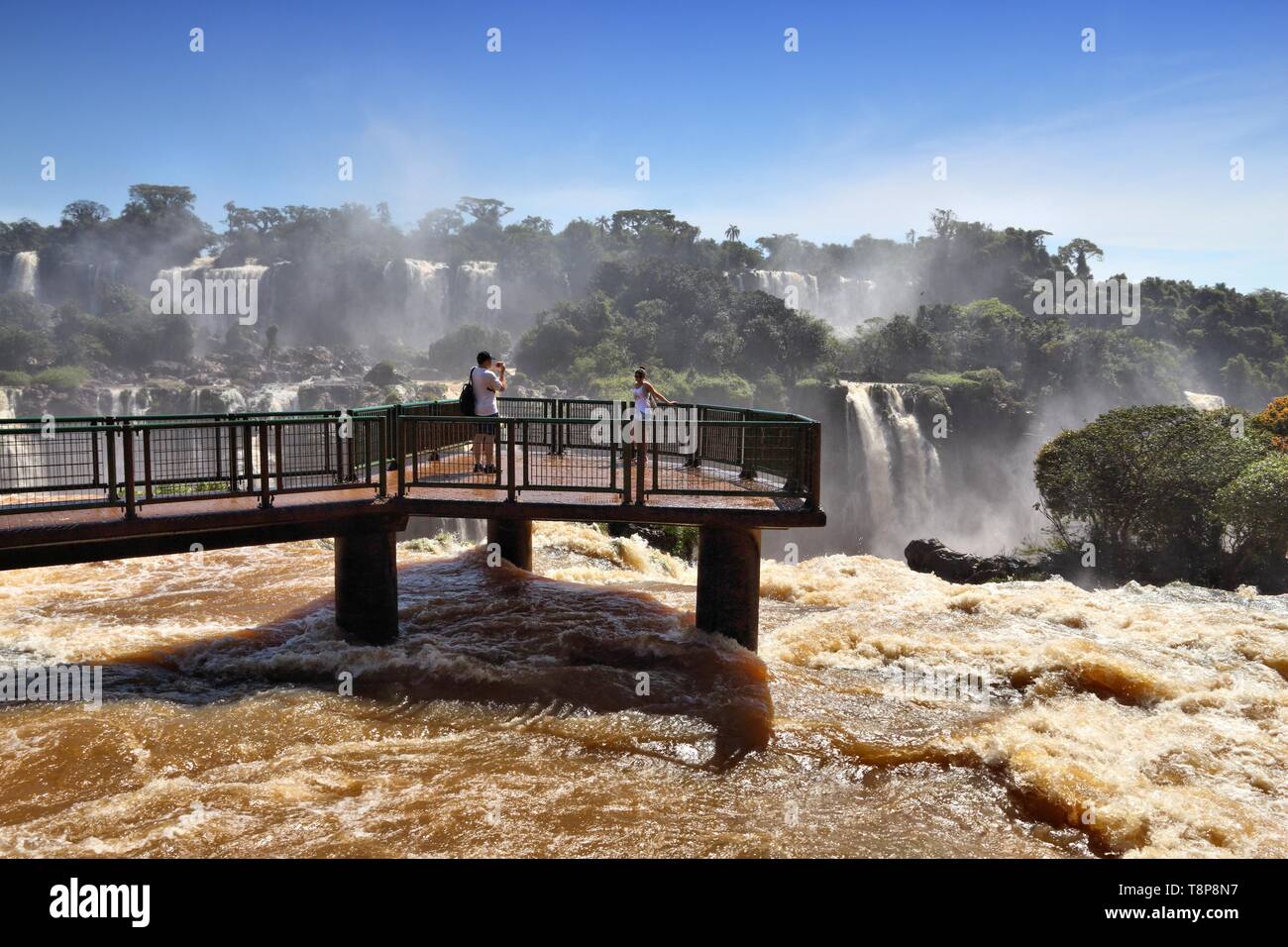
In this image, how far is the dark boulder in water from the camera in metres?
27.1

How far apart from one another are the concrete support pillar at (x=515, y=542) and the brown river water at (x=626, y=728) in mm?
1074

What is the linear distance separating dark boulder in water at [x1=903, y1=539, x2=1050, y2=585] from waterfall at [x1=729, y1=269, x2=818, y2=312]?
52.2 meters

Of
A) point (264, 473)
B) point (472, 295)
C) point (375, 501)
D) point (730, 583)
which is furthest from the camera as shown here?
point (472, 295)

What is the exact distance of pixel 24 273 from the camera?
7694 centimetres

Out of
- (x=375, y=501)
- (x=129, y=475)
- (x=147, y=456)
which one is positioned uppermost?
(x=147, y=456)

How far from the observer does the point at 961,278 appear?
9225 centimetres

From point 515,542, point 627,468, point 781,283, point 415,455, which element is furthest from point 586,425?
point 781,283

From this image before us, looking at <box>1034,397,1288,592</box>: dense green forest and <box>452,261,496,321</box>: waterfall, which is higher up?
<box>452,261,496,321</box>: waterfall

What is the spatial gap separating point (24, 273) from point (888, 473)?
71948mm

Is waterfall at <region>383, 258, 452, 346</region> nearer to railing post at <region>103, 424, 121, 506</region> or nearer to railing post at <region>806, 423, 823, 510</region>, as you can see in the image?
railing post at <region>103, 424, 121, 506</region>

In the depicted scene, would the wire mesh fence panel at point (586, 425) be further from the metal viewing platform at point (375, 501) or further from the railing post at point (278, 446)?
the railing post at point (278, 446)

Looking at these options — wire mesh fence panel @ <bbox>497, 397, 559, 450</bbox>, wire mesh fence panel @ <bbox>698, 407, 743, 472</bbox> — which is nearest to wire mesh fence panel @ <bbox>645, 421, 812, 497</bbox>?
wire mesh fence panel @ <bbox>698, 407, 743, 472</bbox>

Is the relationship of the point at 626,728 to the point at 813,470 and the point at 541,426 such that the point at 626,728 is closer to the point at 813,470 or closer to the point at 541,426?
the point at 813,470
